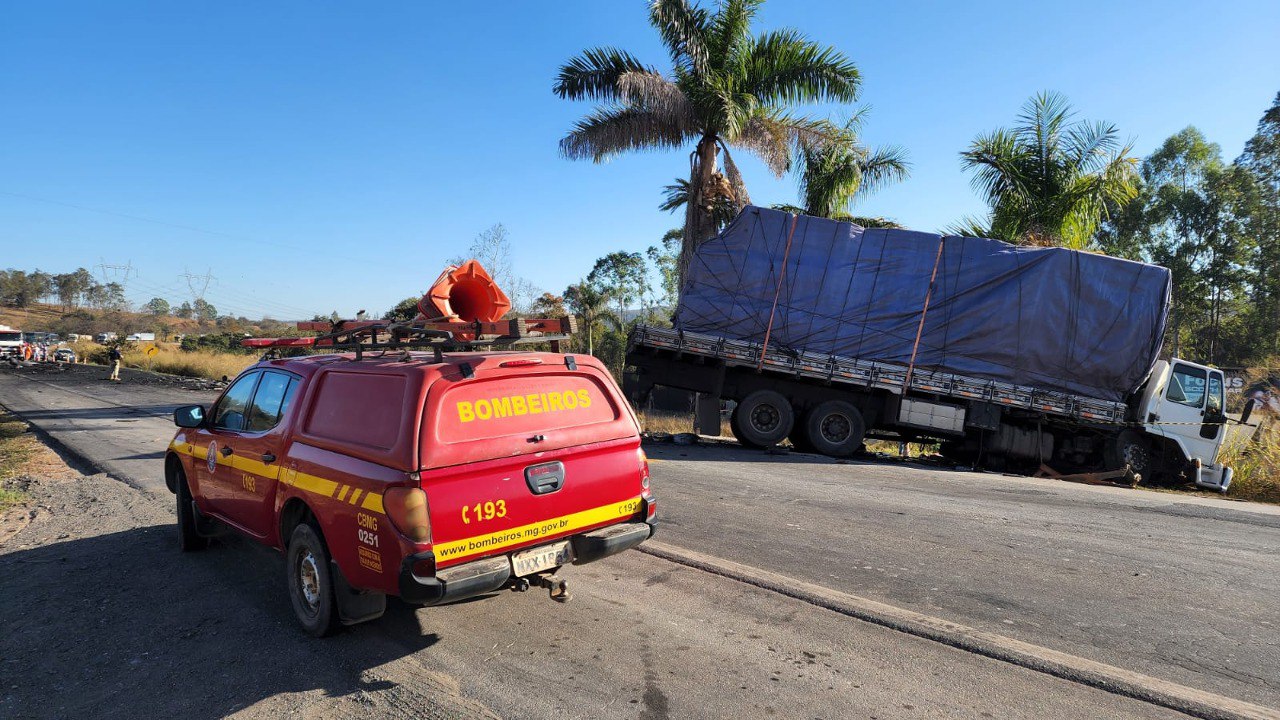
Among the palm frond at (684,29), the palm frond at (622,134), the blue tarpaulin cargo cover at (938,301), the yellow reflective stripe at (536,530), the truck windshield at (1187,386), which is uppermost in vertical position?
the palm frond at (684,29)

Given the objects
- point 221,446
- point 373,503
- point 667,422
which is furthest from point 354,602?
point 667,422

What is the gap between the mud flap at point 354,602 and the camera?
371 centimetres

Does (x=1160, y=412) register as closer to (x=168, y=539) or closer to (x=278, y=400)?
(x=278, y=400)

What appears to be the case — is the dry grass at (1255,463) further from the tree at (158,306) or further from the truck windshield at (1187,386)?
the tree at (158,306)

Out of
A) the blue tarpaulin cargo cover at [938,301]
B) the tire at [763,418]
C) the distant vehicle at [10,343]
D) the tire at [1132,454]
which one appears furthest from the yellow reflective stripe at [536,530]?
the distant vehicle at [10,343]

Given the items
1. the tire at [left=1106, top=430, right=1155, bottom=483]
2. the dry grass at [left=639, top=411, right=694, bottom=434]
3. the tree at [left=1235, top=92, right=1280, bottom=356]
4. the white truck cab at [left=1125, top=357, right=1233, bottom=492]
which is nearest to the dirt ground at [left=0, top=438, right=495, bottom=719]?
the dry grass at [left=639, top=411, right=694, bottom=434]

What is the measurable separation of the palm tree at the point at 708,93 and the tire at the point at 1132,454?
9374mm

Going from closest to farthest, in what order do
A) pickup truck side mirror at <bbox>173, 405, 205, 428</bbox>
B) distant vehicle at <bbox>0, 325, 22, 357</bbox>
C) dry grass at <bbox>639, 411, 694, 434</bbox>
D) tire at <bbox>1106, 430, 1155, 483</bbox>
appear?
pickup truck side mirror at <bbox>173, 405, 205, 428</bbox>, tire at <bbox>1106, 430, 1155, 483</bbox>, dry grass at <bbox>639, 411, 694, 434</bbox>, distant vehicle at <bbox>0, 325, 22, 357</bbox>

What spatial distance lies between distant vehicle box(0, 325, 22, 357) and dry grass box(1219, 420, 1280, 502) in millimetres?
56771

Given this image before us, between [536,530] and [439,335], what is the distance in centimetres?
157

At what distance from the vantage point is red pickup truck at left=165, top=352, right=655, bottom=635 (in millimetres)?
3387

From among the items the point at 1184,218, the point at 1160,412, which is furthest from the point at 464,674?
the point at 1184,218

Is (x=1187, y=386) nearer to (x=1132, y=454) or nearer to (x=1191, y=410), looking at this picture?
(x=1191, y=410)

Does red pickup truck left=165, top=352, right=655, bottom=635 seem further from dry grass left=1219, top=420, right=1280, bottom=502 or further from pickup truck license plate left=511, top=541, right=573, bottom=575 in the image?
dry grass left=1219, top=420, right=1280, bottom=502
